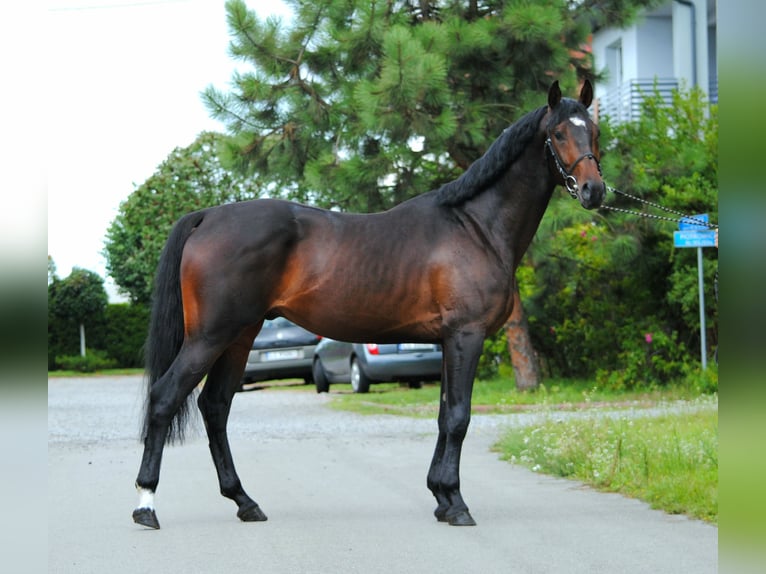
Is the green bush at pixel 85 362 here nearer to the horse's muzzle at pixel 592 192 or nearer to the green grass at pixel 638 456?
the green grass at pixel 638 456

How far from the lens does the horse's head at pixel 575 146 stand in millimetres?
6383

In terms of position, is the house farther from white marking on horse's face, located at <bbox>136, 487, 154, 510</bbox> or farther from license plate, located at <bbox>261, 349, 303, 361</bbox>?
white marking on horse's face, located at <bbox>136, 487, 154, 510</bbox>

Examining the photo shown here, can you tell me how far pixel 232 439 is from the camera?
12.8m

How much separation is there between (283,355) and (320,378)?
1.21 m

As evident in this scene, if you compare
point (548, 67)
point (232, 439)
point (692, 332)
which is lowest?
point (232, 439)

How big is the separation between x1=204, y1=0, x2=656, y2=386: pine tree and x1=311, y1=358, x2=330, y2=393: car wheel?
6467mm

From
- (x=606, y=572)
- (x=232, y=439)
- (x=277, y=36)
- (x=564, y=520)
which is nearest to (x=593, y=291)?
(x=277, y=36)

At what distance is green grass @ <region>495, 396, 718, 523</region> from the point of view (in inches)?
279

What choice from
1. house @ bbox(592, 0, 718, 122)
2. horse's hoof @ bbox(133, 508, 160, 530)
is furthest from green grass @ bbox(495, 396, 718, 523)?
Answer: house @ bbox(592, 0, 718, 122)

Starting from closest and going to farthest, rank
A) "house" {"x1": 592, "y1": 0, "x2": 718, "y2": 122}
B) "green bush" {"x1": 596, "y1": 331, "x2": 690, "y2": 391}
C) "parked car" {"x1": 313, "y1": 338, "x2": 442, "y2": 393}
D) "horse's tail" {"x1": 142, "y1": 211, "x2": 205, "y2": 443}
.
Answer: "horse's tail" {"x1": 142, "y1": 211, "x2": 205, "y2": 443}
"green bush" {"x1": 596, "y1": 331, "x2": 690, "y2": 391}
"parked car" {"x1": 313, "y1": 338, "x2": 442, "y2": 393}
"house" {"x1": 592, "y1": 0, "x2": 718, "y2": 122}

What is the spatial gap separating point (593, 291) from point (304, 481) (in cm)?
1081

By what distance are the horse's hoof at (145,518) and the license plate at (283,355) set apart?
16.5m

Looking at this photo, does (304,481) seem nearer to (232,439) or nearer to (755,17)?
(232,439)

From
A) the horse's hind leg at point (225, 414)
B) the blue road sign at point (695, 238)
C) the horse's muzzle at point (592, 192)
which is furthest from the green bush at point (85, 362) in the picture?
the horse's muzzle at point (592, 192)
